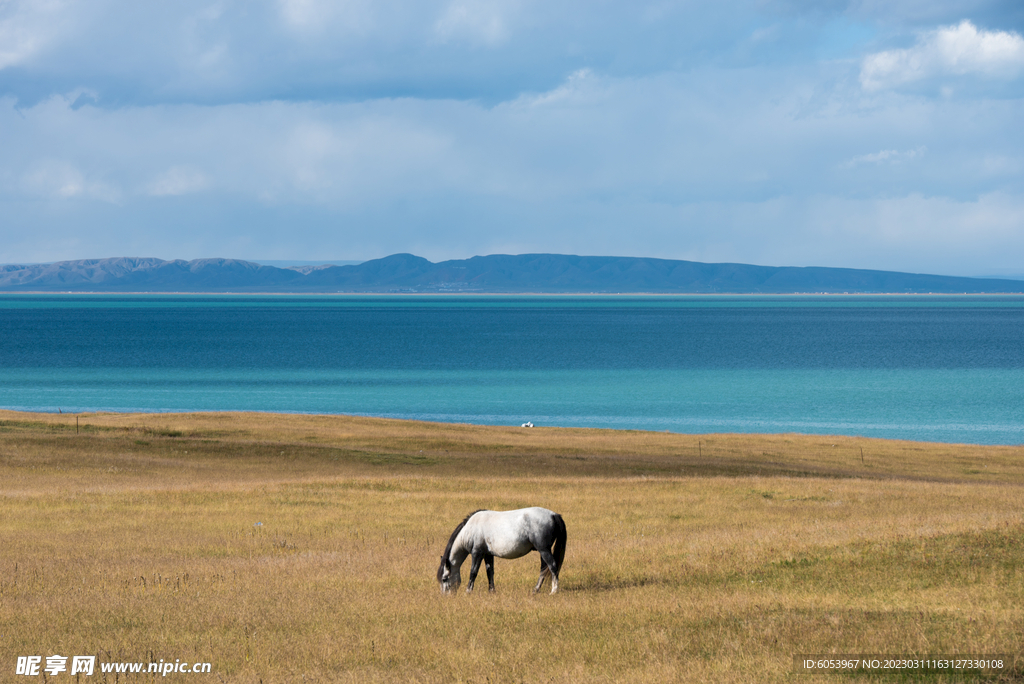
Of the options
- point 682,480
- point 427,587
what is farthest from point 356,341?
point 427,587

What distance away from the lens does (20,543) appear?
22.1m

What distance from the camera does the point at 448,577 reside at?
15.6 m

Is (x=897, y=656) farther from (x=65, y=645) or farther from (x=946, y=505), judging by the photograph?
(x=946, y=505)

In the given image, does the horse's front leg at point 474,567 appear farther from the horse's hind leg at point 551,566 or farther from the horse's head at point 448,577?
the horse's hind leg at point 551,566

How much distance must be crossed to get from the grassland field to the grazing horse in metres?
0.48

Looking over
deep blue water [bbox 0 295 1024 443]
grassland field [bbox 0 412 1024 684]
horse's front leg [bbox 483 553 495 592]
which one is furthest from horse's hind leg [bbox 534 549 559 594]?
deep blue water [bbox 0 295 1024 443]

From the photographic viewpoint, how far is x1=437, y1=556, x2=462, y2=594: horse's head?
15.6m

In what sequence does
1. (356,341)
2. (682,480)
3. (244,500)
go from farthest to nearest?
(356,341), (682,480), (244,500)

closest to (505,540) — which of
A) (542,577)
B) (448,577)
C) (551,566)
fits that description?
(551,566)

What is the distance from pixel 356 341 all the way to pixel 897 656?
569 ft

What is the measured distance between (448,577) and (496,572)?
328cm

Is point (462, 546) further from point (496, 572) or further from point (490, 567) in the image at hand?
point (496, 572)

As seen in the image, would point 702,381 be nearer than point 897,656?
No

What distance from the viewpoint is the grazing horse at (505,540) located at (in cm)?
1463
